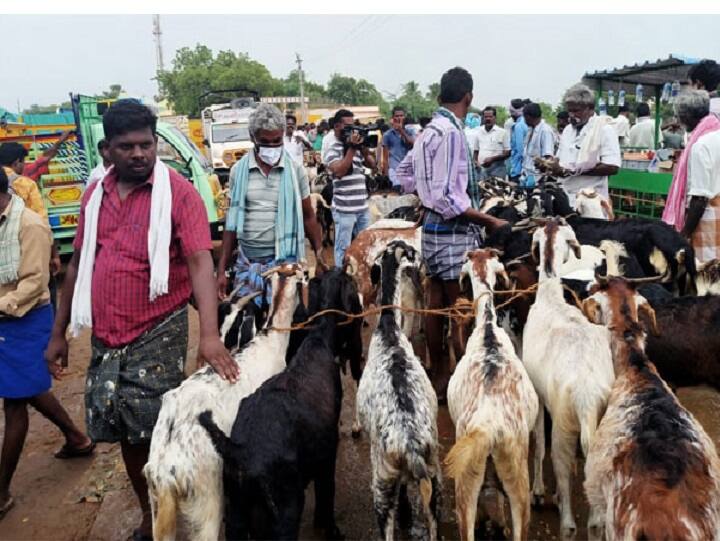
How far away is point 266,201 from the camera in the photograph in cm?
418

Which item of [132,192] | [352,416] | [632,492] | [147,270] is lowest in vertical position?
[352,416]

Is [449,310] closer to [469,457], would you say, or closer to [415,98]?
[469,457]

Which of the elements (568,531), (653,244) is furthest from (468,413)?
(653,244)

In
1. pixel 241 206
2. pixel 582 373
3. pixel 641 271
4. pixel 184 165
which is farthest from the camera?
pixel 184 165

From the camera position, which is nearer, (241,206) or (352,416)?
(241,206)

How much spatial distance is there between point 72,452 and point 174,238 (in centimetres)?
256

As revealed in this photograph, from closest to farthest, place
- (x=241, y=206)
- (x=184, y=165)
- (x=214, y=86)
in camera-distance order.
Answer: (x=241, y=206) → (x=184, y=165) → (x=214, y=86)

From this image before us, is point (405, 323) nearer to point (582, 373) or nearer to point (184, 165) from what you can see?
point (582, 373)

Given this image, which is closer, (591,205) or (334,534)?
(334,534)

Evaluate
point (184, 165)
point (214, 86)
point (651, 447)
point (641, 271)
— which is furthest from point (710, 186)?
point (214, 86)

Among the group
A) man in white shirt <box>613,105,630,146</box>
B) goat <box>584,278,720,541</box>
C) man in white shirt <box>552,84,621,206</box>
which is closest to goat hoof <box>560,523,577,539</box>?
goat <box>584,278,720,541</box>

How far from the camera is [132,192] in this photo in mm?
3043

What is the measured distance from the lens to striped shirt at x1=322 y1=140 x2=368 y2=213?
22.3 feet

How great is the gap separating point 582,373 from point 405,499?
50.6 inches
